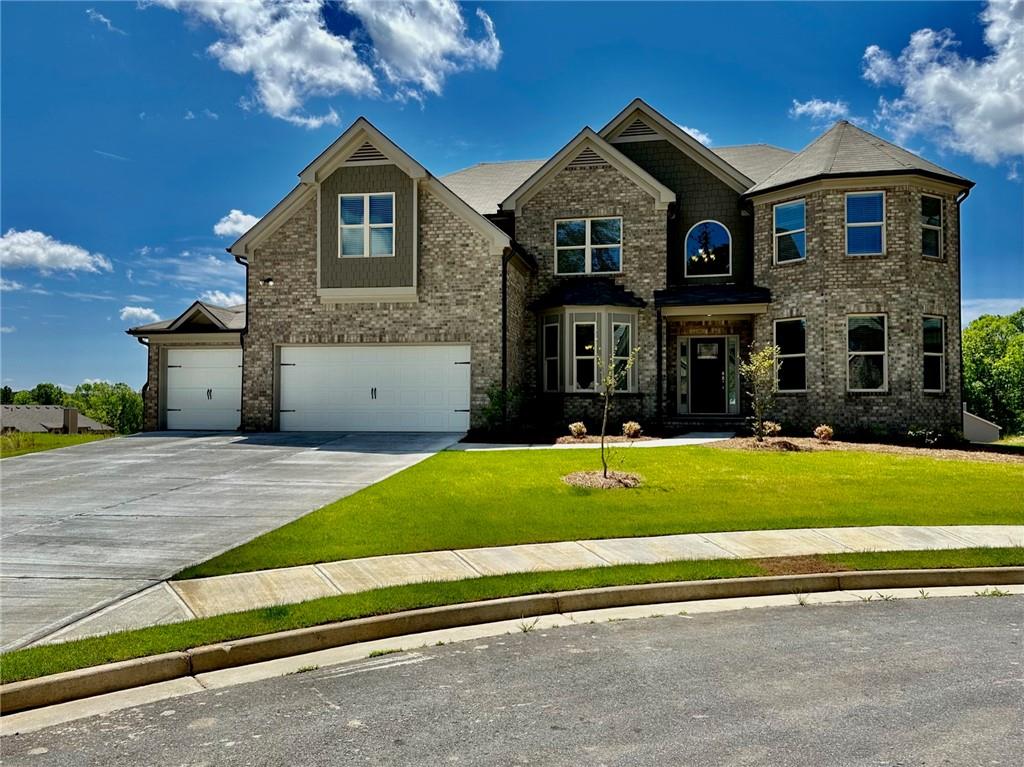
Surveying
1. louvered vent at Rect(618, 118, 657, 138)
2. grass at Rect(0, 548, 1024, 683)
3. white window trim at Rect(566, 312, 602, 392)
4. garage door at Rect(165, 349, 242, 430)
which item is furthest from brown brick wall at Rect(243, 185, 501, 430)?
grass at Rect(0, 548, 1024, 683)

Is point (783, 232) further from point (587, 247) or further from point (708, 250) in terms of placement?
point (587, 247)

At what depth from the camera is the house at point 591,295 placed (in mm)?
19906

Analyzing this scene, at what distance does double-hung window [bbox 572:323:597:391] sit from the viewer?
2145 centimetres

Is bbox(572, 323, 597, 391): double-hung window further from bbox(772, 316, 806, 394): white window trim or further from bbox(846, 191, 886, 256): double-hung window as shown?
bbox(846, 191, 886, 256): double-hung window

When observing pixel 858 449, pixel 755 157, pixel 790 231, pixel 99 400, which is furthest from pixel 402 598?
pixel 99 400

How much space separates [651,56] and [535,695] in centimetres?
1759

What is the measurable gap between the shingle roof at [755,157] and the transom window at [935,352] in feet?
22.8

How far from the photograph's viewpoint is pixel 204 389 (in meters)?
22.1

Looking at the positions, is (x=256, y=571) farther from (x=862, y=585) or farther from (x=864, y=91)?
(x=864, y=91)

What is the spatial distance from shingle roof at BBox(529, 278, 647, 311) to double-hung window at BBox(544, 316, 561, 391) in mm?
632

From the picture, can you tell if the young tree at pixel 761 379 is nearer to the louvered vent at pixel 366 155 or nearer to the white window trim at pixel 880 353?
the white window trim at pixel 880 353

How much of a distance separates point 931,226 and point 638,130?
9.17m

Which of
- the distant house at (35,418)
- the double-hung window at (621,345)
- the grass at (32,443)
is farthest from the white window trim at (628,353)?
the distant house at (35,418)

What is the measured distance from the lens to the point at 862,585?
24.2 ft
